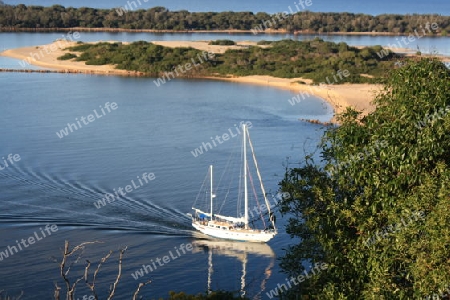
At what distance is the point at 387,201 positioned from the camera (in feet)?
37.0

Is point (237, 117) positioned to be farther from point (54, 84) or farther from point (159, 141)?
point (54, 84)

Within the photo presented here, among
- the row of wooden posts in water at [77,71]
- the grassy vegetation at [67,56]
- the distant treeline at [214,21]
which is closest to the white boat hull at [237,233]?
the row of wooden posts in water at [77,71]

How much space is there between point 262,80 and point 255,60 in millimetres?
8934

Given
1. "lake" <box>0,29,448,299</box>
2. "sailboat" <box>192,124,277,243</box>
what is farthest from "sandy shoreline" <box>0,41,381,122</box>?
"sailboat" <box>192,124,277,243</box>

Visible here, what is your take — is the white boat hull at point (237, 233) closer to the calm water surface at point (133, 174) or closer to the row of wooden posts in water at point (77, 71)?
the calm water surface at point (133, 174)

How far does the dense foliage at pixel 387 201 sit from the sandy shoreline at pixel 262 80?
81.7 ft

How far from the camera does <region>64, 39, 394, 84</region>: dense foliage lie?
204ft

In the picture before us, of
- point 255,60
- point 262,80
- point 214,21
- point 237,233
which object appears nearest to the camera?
point 237,233

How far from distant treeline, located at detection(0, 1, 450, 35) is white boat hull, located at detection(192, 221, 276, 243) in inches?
3698

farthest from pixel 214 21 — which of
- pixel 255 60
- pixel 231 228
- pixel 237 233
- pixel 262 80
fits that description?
pixel 237 233

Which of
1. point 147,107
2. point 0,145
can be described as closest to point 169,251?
point 0,145

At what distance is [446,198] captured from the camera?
10.3 m

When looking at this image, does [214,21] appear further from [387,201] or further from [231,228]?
[387,201]

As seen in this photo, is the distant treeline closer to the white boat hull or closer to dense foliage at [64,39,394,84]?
dense foliage at [64,39,394,84]
